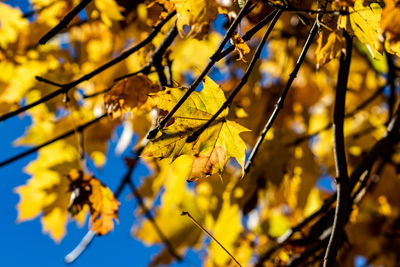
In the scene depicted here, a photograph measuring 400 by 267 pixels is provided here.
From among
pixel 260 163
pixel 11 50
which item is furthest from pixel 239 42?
pixel 11 50

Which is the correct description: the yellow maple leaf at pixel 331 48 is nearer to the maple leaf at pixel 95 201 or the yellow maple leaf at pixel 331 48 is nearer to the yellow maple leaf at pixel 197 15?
the yellow maple leaf at pixel 197 15

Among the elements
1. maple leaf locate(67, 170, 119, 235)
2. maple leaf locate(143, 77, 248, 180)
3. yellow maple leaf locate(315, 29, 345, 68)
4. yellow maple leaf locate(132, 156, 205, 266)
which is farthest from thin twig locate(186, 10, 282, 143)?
yellow maple leaf locate(132, 156, 205, 266)

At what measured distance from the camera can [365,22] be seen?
915mm

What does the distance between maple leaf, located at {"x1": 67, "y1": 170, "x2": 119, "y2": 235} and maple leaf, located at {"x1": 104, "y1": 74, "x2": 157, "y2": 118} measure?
28cm

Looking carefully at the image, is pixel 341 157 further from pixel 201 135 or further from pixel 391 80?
pixel 391 80

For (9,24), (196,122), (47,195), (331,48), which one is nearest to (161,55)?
(196,122)

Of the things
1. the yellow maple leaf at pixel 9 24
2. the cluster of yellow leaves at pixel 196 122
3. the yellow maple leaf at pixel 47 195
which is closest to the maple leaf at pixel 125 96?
the cluster of yellow leaves at pixel 196 122

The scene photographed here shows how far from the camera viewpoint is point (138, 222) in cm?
247

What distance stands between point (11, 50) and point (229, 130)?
53.4 inches

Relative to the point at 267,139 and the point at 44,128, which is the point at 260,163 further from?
the point at 44,128

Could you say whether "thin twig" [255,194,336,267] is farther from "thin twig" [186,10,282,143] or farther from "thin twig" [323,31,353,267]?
"thin twig" [186,10,282,143]

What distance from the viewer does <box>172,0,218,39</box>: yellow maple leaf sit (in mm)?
895

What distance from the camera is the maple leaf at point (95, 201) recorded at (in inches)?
54.1

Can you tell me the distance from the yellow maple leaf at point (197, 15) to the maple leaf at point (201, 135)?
14 cm
